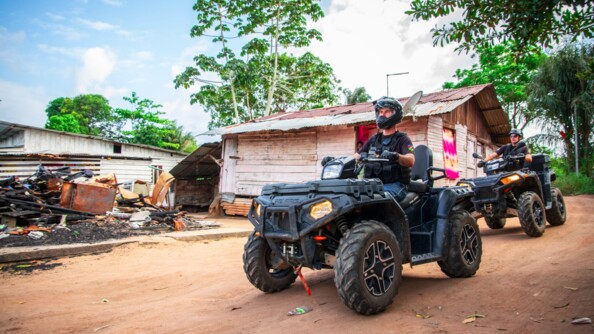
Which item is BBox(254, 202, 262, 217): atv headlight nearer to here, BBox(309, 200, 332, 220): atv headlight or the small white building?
BBox(309, 200, 332, 220): atv headlight

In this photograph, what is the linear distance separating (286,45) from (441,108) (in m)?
14.7

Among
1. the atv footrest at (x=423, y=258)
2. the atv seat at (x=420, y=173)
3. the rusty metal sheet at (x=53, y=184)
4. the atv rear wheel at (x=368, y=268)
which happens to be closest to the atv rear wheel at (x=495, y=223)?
the atv seat at (x=420, y=173)

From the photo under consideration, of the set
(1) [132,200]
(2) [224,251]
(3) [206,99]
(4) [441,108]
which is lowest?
(2) [224,251]

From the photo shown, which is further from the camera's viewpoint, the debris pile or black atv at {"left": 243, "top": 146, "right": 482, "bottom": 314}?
the debris pile

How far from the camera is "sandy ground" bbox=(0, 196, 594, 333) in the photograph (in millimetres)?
3062

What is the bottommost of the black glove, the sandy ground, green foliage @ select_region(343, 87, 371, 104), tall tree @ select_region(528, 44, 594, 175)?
the sandy ground

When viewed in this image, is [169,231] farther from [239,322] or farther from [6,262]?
[239,322]

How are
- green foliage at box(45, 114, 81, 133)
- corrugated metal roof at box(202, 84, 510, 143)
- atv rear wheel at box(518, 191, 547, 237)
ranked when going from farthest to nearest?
green foliage at box(45, 114, 81, 133)
corrugated metal roof at box(202, 84, 510, 143)
atv rear wheel at box(518, 191, 547, 237)

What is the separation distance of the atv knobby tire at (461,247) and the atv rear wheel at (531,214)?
2.96m

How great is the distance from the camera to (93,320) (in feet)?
11.6

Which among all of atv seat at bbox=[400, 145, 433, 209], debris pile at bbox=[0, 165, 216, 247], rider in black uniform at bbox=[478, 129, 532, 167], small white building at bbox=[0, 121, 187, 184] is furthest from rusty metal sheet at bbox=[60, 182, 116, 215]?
rider in black uniform at bbox=[478, 129, 532, 167]

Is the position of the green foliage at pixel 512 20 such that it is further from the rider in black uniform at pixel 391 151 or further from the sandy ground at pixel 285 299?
the sandy ground at pixel 285 299

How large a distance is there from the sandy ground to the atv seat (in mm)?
1052

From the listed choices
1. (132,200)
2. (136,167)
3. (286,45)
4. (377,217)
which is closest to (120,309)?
(377,217)
